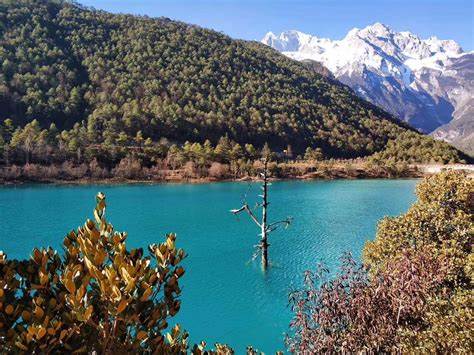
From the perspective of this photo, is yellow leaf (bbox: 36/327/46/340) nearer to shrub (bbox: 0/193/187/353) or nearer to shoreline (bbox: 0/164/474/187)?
shrub (bbox: 0/193/187/353)

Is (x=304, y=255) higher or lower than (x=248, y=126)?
lower

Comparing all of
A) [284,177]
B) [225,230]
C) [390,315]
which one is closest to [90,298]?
[390,315]

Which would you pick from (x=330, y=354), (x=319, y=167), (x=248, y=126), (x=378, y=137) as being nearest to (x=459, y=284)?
(x=330, y=354)

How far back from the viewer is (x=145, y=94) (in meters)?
132

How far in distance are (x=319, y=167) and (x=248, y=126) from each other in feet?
118

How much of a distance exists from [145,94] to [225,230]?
328 feet

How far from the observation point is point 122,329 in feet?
12.1

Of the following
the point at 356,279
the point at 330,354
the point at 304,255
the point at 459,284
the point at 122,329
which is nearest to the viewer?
the point at 122,329

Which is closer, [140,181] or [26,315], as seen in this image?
[26,315]

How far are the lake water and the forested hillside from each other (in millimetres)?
30939

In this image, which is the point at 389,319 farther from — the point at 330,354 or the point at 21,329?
the point at 21,329

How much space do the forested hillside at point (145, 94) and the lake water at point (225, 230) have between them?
102ft

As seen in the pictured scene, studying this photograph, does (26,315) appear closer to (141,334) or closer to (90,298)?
(90,298)

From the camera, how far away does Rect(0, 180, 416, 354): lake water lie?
2102 cm
